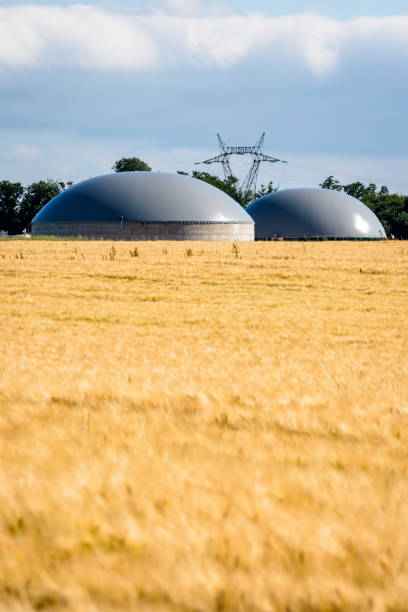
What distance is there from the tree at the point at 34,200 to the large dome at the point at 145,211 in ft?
125

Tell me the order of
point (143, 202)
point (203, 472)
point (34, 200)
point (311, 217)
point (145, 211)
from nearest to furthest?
point (203, 472) → point (145, 211) → point (143, 202) → point (311, 217) → point (34, 200)

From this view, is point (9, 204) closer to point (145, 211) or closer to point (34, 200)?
point (34, 200)

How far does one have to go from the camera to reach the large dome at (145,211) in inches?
2621

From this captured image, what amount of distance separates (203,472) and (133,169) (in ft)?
398

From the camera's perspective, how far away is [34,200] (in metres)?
111

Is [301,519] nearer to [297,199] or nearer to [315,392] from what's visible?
[315,392]

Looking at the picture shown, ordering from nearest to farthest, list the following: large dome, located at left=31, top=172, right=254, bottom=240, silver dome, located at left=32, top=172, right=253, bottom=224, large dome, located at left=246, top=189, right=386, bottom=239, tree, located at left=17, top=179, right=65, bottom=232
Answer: large dome, located at left=31, top=172, right=254, bottom=240 → silver dome, located at left=32, top=172, right=253, bottom=224 → large dome, located at left=246, top=189, right=386, bottom=239 → tree, located at left=17, top=179, right=65, bottom=232

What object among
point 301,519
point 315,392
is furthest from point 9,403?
point 301,519

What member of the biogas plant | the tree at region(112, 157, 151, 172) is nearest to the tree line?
the tree at region(112, 157, 151, 172)

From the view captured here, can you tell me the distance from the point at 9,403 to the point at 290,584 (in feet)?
11.3

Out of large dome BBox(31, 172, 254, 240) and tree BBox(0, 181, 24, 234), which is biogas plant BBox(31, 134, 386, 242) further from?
tree BBox(0, 181, 24, 234)

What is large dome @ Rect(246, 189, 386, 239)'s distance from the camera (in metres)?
82.9

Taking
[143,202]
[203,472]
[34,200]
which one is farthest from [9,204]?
[203,472]

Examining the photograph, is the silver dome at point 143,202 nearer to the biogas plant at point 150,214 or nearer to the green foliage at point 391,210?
the biogas plant at point 150,214
